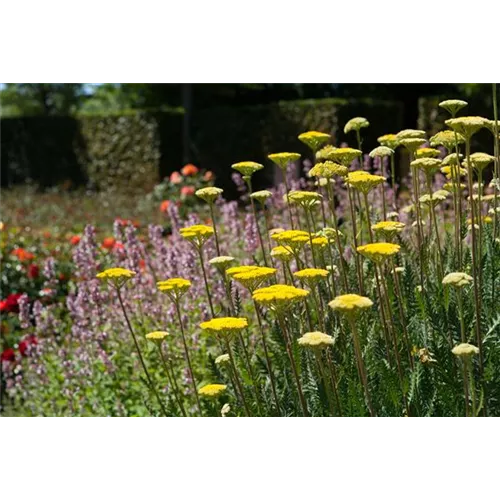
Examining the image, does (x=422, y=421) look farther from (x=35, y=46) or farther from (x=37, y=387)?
(x=37, y=387)

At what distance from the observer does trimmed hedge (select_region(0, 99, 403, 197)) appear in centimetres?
1234

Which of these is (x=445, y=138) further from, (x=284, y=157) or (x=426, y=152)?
(x=284, y=157)

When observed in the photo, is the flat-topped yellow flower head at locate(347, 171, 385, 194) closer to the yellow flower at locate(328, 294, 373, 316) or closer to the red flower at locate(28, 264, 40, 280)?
the yellow flower at locate(328, 294, 373, 316)

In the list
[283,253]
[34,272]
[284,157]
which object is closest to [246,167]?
[284,157]

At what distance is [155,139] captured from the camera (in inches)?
556

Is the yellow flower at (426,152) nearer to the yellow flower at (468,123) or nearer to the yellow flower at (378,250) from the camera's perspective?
the yellow flower at (468,123)

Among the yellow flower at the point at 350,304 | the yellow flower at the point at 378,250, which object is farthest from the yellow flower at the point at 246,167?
the yellow flower at the point at 350,304

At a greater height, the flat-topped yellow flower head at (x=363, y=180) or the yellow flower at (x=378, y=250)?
the flat-topped yellow flower head at (x=363, y=180)

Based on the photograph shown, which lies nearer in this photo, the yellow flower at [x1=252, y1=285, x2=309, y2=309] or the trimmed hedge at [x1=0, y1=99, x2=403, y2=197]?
the yellow flower at [x1=252, y1=285, x2=309, y2=309]

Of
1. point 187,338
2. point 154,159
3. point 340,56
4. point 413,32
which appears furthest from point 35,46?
point 154,159

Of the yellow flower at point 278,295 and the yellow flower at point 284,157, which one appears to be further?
the yellow flower at point 284,157

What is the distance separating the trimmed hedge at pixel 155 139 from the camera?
1234 cm

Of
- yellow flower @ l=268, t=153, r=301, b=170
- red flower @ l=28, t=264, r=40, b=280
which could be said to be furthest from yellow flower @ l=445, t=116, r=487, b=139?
red flower @ l=28, t=264, r=40, b=280

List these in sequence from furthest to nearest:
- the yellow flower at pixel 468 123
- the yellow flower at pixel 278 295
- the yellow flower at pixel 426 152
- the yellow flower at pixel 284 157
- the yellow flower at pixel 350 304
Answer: the yellow flower at pixel 426 152
the yellow flower at pixel 284 157
the yellow flower at pixel 468 123
the yellow flower at pixel 278 295
the yellow flower at pixel 350 304
